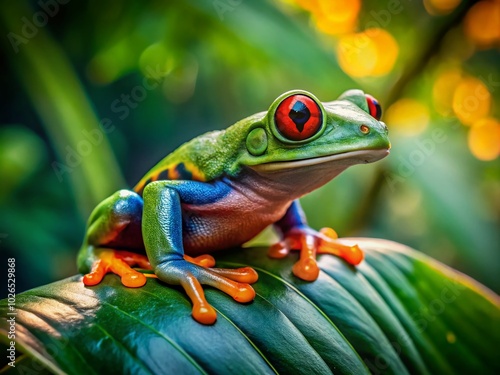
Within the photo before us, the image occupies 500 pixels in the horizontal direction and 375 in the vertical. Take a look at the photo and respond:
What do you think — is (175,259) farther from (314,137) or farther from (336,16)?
(336,16)

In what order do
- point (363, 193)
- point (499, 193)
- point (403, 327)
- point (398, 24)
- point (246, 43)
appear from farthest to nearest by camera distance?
point (499, 193) → point (398, 24) → point (363, 193) → point (246, 43) → point (403, 327)

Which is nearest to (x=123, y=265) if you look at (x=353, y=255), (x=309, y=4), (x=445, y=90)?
(x=353, y=255)

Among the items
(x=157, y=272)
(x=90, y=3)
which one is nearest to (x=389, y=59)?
(x=90, y=3)

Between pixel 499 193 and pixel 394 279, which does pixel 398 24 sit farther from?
pixel 394 279

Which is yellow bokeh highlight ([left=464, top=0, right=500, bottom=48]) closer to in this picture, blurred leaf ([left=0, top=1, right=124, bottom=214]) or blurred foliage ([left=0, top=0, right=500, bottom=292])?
blurred foliage ([left=0, top=0, right=500, bottom=292])

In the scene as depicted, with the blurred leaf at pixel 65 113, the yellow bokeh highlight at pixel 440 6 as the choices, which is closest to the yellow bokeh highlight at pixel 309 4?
the yellow bokeh highlight at pixel 440 6

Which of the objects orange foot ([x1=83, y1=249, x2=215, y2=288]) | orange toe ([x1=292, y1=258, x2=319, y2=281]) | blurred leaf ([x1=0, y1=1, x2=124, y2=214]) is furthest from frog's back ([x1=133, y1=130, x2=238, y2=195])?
blurred leaf ([x1=0, y1=1, x2=124, y2=214])
